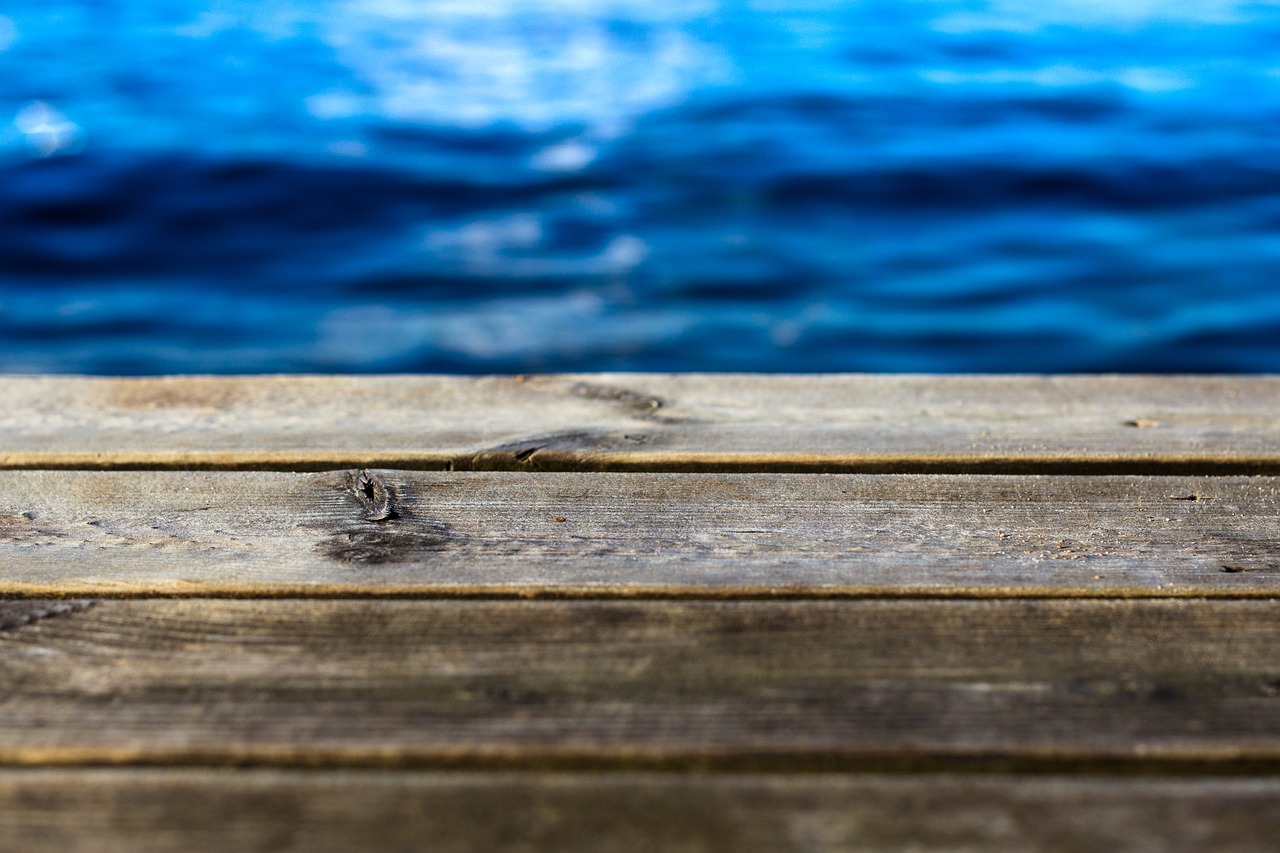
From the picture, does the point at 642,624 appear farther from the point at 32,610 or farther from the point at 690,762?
the point at 32,610

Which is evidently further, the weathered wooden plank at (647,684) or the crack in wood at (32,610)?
the crack in wood at (32,610)

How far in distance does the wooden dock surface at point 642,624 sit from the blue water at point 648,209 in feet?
9.64

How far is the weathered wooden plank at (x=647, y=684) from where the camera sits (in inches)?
27.9

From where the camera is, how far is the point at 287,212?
17.5 ft

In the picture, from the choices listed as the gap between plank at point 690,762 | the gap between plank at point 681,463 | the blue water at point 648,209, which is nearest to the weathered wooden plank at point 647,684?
the gap between plank at point 690,762

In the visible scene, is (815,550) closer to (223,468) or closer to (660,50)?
(223,468)

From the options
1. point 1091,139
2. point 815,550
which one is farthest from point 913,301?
point 815,550

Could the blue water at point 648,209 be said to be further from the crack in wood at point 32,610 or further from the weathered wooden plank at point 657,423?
the crack in wood at point 32,610

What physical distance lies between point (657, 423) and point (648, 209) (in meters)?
4.12

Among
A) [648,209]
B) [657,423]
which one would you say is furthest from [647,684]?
[648,209]

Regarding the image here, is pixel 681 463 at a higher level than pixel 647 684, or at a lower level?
higher

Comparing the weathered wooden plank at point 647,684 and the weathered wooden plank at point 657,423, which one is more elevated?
the weathered wooden plank at point 657,423

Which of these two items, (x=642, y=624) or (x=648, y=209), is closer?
(x=642, y=624)

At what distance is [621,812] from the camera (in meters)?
0.66
